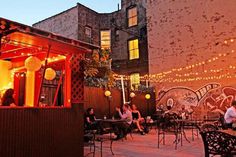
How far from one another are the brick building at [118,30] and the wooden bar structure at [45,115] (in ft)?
38.0

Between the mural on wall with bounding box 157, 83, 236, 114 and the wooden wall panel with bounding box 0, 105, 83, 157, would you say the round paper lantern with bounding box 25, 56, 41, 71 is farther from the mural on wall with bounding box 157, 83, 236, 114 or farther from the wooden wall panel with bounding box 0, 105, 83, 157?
the mural on wall with bounding box 157, 83, 236, 114

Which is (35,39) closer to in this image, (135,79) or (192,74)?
(192,74)

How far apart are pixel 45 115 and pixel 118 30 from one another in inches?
623

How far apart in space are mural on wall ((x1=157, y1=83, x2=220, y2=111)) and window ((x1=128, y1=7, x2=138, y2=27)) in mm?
6047

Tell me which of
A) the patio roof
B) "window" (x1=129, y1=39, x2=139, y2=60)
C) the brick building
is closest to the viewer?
the patio roof

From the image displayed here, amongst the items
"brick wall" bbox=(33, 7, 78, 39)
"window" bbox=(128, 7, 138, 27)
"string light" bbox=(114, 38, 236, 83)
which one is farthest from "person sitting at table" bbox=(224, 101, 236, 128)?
"brick wall" bbox=(33, 7, 78, 39)

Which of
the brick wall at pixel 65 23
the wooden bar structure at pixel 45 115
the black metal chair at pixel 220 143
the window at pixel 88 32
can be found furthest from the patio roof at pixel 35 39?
the window at pixel 88 32

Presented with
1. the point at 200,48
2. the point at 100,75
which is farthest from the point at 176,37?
the point at 100,75

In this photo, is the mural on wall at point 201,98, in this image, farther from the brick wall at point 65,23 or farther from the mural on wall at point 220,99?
the brick wall at point 65,23

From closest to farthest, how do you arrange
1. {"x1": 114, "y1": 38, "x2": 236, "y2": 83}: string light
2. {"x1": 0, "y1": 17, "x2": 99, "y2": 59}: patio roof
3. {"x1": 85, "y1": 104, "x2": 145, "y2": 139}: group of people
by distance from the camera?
1. {"x1": 0, "y1": 17, "x2": 99, "y2": 59}: patio roof
2. {"x1": 85, "y1": 104, "x2": 145, "y2": 139}: group of people
3. {"x1": 114, "y1": 38, "x2": 236, "y2": 83}: string light

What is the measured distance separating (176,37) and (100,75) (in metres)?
6.95

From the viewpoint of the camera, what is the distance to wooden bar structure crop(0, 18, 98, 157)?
5.52 m

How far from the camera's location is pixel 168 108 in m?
16.3

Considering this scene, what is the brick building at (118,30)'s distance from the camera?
1955 cm
